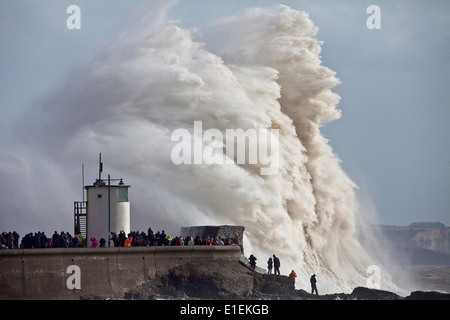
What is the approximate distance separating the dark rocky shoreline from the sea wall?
0.26 metres

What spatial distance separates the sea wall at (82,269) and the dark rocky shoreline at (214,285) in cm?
26

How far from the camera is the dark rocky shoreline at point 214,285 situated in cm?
3088

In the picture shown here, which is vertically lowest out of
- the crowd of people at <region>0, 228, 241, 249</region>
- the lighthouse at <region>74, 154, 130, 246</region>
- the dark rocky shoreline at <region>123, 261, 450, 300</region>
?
the dark rocky shoreline at <region>123, 261, 450, 300</region>

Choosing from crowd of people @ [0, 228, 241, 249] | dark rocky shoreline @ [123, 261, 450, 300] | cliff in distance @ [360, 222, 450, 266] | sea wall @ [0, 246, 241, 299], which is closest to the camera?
sea wall @ [0, 246, 241, 299]

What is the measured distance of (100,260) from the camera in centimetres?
3028

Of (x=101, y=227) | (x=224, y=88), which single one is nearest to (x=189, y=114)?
(x=224, y=88)

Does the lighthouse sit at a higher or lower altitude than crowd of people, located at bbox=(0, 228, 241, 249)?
higher

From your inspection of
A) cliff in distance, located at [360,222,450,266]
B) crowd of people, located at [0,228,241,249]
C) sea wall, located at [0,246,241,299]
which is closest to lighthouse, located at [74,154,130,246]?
crowd of people, located at [0,228,241,249]

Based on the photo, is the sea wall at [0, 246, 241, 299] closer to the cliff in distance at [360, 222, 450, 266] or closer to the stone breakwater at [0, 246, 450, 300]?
the stone breakwater at [0, 246, 450, 300]

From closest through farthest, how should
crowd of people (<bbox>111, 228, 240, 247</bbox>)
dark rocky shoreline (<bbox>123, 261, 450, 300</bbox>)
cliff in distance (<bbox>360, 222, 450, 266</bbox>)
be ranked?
dark rocky shoreline (<bbox>123, 261, 450, 300</bbox>), crowd of people (<bbox>111, 228, 240, 247</bbox>), cliff in distance (<bbox>360, 222, 450, 266</bbox>)

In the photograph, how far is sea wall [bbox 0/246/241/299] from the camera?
96.0 ft

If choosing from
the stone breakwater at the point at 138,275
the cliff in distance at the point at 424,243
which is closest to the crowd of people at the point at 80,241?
the stone breakwater at the point at 138,275
